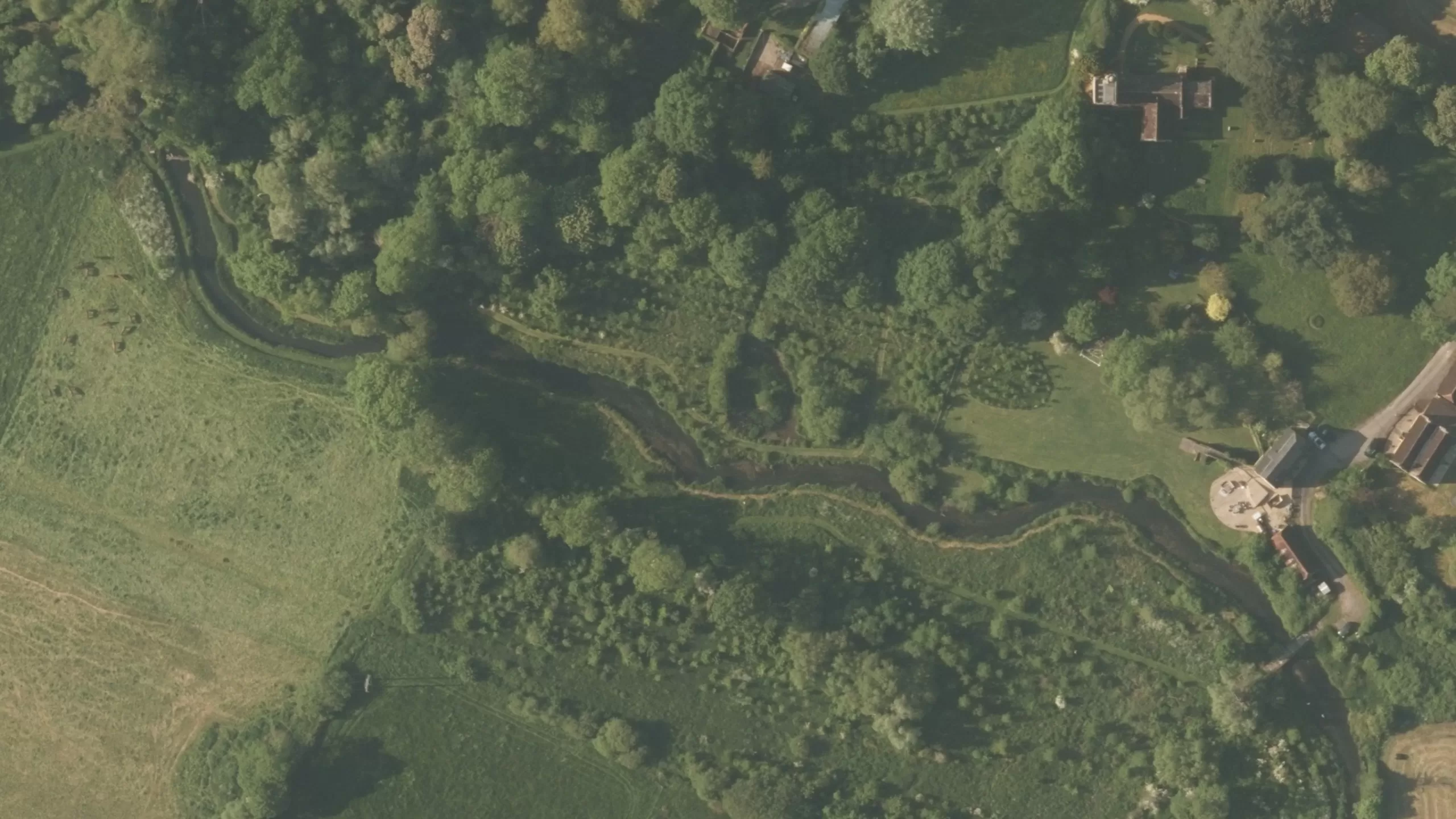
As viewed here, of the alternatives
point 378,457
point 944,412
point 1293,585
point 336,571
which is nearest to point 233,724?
point 336,571

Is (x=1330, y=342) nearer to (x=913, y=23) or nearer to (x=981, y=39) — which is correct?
(x=981, y=39)

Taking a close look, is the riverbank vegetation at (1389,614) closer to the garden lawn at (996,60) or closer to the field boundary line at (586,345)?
the garden lawn at (996,60)

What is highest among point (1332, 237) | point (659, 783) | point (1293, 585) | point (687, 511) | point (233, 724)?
point (1332, 237)

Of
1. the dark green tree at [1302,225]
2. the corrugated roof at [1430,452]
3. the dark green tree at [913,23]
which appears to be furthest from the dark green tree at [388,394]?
the corrugated roof at [1430,452]

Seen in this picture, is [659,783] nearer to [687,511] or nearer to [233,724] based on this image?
[687,511]

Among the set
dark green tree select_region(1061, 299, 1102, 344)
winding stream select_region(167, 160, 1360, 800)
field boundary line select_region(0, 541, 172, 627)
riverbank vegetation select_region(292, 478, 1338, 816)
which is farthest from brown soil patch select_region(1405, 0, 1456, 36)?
field boundary line select_region(0, 541, 172, 627)

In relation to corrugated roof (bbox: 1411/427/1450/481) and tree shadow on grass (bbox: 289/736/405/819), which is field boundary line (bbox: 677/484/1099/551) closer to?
corrugated roof (bbox: 1411/427/1450/481)
